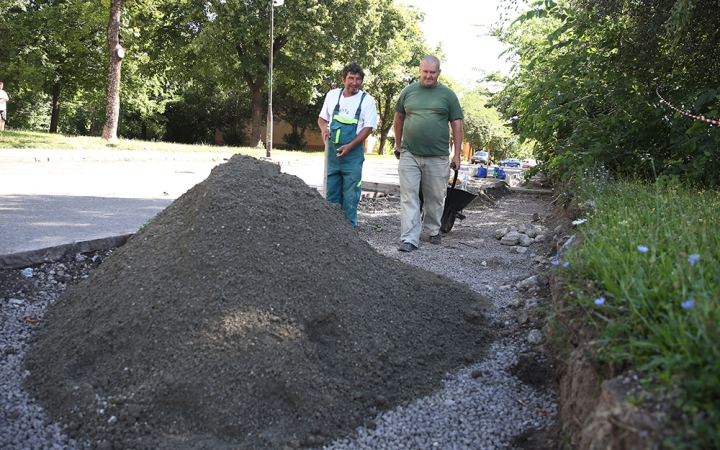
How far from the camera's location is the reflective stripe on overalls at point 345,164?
5.57 meters

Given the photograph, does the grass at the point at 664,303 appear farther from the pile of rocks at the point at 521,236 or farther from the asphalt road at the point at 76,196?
the asphalt road at the point at 76,196

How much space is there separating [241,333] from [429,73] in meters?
3.82

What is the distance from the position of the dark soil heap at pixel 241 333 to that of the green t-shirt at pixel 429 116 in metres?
2.26

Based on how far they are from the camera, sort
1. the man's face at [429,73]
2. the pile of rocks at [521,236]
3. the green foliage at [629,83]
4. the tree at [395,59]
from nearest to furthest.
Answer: the man's face at [429,73] < the green foliage at [629,83] < the pile of rocks at [521,236] < the tree at [395,59]

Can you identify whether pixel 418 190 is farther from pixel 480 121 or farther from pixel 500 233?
pixel 480 121

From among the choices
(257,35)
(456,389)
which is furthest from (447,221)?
(257,35)

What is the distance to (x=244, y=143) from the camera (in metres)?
40.2

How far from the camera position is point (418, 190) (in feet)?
19.9

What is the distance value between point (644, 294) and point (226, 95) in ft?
134

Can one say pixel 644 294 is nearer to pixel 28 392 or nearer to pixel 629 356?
pixel 629 356

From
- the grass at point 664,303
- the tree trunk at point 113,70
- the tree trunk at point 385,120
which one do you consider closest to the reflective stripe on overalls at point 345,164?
the grass at point 664,303

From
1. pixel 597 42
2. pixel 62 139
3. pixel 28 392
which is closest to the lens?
pixel 28 392

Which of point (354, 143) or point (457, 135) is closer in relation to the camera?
point (354, 143)

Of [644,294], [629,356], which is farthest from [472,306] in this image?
[629,356]
